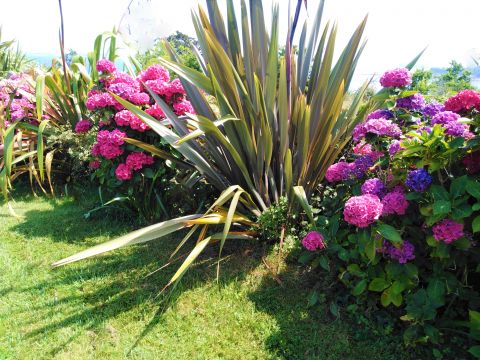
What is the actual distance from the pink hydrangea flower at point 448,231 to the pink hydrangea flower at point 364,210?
24 centimetres

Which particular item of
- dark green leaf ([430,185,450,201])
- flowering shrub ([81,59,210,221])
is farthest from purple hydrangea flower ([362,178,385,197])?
flowering shrub ([81,59,210,221])

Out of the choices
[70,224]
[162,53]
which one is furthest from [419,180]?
[162,53]

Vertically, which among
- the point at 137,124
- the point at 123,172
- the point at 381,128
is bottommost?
the point at 123,172

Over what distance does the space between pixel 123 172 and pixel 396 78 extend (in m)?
1.95

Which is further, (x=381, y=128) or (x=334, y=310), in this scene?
(x=334, y=310)

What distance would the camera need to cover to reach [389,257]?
5.98ft

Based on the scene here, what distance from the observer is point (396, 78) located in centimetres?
208

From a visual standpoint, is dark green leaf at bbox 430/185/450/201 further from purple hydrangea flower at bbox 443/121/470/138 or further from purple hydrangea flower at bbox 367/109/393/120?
purple hydrangea flower at bbox 367/109/393/120

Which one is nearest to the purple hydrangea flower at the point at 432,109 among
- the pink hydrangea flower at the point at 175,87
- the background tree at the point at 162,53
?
the background tree at the point at 162,53

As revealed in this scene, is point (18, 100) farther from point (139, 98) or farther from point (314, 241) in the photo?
point (314, 241)

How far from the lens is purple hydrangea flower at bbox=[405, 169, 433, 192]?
5.41ft

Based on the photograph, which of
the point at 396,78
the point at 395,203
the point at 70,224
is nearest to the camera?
the point at 395,203

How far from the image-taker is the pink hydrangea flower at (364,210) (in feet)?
5.43

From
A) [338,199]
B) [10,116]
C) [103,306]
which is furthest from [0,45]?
[338,199]
